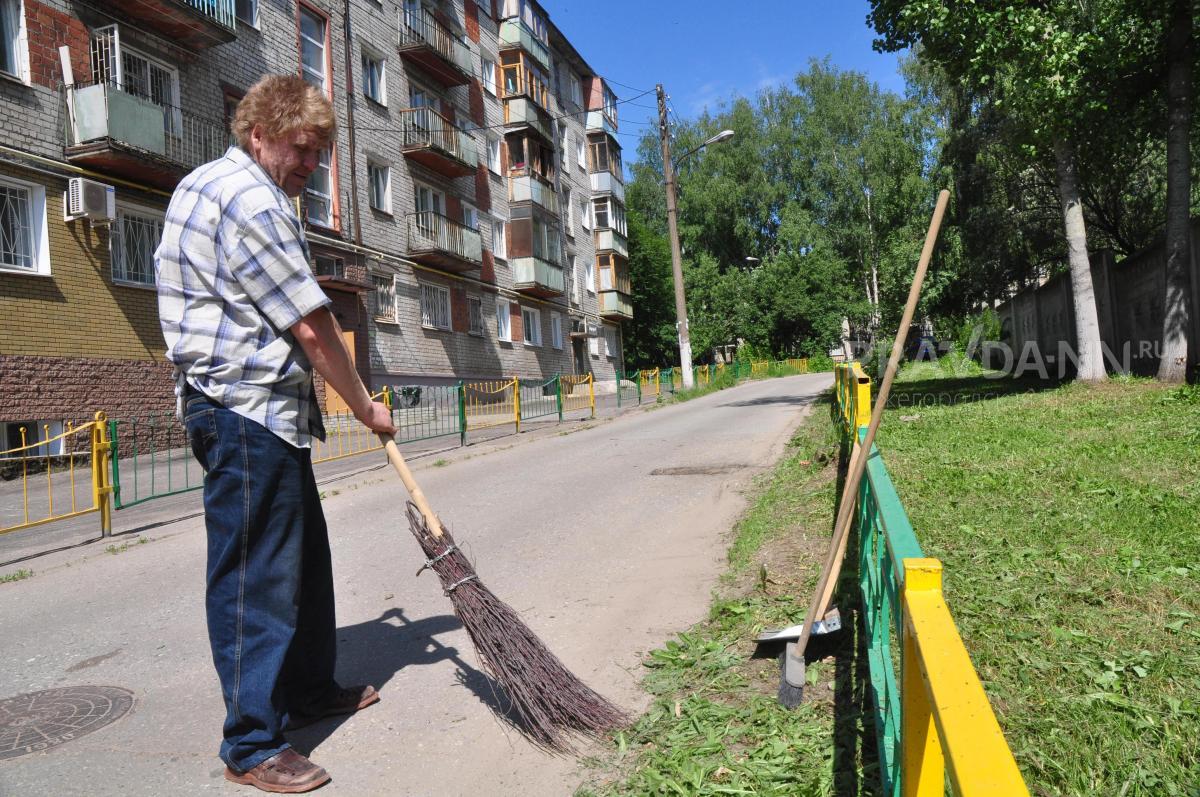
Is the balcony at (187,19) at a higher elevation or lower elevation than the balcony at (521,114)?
lower

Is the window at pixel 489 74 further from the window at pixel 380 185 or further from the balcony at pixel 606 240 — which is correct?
the balcony at pixel 606 240

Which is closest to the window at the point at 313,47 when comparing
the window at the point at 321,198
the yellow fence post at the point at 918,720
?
the window at the point at 321,198

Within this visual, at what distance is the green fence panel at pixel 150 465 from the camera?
8.88m

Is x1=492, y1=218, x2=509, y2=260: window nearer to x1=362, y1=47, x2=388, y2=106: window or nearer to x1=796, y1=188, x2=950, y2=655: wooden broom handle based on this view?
x1=362, y1=47, x2=388, y2=106: window

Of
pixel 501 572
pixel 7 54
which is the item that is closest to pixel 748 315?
pixel 7 54

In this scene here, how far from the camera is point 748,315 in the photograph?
1927 inches

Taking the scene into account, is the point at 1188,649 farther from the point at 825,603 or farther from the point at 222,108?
the point at 222,108

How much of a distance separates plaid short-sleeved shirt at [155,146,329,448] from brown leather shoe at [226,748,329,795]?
3.47ft

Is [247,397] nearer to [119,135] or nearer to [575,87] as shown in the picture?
[119,135]

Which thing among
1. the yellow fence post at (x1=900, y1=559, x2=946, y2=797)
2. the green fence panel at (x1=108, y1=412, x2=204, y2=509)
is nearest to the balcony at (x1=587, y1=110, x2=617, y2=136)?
the green fence panel at (x1=108, y1=412, x2=204, y2=509)

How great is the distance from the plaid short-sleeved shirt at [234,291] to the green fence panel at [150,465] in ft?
21.9

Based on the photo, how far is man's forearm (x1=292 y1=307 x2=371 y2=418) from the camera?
2748mm

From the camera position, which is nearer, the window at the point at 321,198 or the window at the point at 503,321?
the window at the point at 321,198

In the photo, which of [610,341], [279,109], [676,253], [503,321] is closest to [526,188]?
[503,321]
